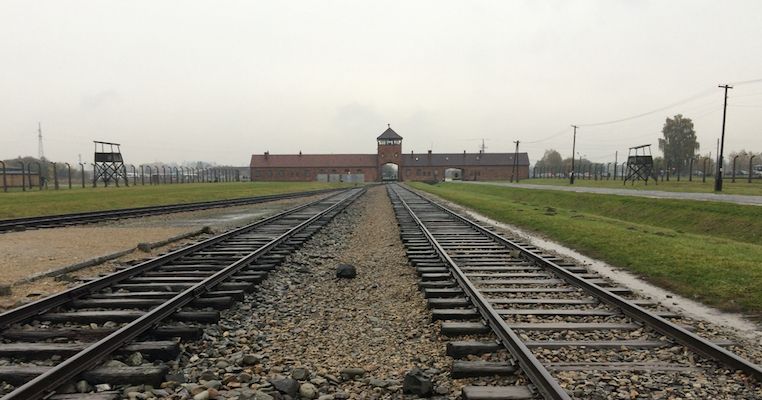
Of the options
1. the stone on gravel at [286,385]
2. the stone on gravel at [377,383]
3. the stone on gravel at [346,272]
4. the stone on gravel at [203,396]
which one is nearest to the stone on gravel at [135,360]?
the stone on gravel at [203,396]

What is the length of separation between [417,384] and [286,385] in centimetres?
121

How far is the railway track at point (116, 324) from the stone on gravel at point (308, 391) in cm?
134

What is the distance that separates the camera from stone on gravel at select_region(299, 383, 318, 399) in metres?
4.38

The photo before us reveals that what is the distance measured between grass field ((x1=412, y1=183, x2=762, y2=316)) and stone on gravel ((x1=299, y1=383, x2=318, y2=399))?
21.7 feet

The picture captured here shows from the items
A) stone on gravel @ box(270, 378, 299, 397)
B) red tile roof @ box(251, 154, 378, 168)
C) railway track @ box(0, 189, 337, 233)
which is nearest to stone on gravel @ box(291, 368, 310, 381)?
stone on gravel @ box(270, 378, 299, 397)

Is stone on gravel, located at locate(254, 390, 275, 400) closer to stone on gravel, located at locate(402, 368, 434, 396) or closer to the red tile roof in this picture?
stone on gravel, located at locate(402, 368, 434, 396)

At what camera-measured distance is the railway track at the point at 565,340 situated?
4414 mm

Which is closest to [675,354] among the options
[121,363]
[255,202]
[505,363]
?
[505,363]

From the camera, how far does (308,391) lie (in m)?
4.42

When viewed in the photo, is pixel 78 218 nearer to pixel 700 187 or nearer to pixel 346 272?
pixel 346 272

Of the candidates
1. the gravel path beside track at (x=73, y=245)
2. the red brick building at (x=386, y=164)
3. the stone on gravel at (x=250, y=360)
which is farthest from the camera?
the red brick building at (x=386, y=164)

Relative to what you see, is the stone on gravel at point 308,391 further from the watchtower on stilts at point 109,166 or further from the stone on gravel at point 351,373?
the watchtower on stilts at point 109,166

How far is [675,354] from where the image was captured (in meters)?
5.21

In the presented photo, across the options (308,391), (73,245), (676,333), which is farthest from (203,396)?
(73,245)
